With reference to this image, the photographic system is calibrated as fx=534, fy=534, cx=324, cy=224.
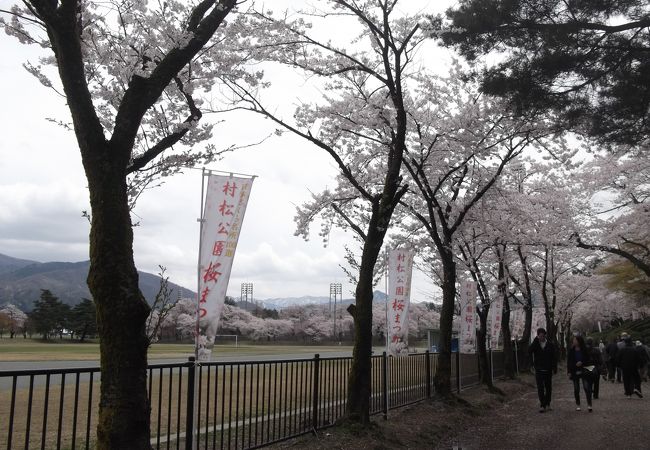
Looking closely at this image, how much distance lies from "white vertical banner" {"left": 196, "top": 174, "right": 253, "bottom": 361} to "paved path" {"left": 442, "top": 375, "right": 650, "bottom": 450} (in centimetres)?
447

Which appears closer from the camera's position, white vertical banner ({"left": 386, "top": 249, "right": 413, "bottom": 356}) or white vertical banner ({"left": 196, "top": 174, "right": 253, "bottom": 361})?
white vertical banner ({"left": 196, "top": 174, "right": 253, "bottom": 361})

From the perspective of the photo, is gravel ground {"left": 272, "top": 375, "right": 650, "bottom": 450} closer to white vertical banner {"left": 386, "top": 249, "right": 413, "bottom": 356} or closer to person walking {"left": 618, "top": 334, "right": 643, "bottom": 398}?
person walking {"left": 618, "top": 334, "right": 643, "bottom": 398}

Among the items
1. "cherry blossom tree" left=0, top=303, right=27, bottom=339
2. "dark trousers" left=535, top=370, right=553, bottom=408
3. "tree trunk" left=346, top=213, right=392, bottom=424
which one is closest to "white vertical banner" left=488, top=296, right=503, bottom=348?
"dark trousers" left=535, top=370, right=553, bottom=408

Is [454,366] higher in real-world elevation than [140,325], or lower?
lower

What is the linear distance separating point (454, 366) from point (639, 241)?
12.5 meters

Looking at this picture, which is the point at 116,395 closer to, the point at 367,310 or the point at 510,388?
the point at 367,310

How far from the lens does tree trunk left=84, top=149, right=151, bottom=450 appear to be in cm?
413

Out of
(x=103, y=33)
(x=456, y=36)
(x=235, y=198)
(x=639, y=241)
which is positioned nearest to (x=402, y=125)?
(x=456, y=36)

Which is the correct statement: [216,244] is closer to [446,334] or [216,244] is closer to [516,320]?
[446,334]

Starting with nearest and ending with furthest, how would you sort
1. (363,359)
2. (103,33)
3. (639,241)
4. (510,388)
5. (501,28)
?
(103,33) < (501,28) < (363,359) < (510,388) < (639,241)

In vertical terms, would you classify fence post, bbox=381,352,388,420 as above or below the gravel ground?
above

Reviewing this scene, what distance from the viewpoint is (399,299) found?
36.4ft

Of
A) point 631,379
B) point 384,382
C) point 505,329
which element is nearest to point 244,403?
point 384,382

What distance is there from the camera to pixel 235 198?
6602 mm
